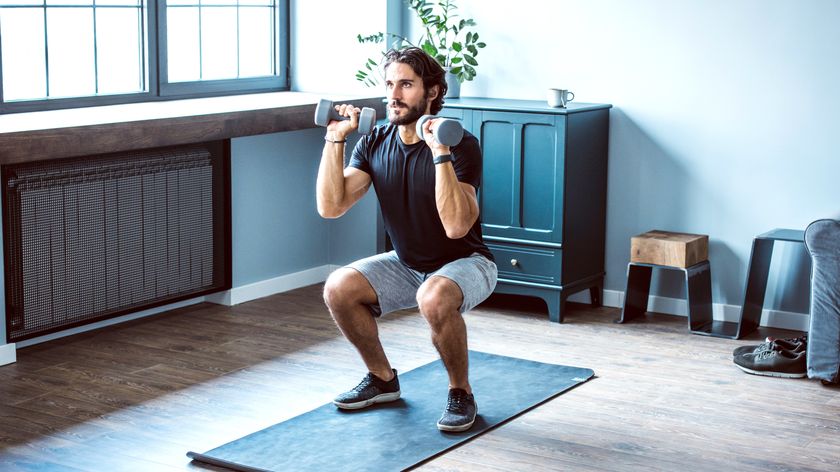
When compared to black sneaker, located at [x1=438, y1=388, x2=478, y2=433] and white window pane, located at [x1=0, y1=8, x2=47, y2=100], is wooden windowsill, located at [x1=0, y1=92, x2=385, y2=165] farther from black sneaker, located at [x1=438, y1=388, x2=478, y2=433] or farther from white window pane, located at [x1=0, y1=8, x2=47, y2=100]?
black sneaker, located at [x1=438, y1=388, x2=478, y2=433]

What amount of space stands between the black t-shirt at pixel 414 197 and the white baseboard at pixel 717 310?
1.75 meters

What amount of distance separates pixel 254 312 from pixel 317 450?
191cm

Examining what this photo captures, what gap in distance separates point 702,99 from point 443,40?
1281 millimetres

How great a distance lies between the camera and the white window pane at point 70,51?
15.7ft

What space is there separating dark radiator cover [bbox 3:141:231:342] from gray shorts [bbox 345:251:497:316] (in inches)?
53.7

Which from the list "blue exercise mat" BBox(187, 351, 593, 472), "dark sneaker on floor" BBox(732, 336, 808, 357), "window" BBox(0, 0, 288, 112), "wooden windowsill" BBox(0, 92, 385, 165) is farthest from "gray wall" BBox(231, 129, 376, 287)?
"dark sneaker on floor" BBox(732, 336, 808, 357)

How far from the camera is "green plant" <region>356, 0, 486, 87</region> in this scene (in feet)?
18.3

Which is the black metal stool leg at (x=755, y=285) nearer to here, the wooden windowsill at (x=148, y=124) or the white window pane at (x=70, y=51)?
the wooden windowsill at (x=148, y=124)

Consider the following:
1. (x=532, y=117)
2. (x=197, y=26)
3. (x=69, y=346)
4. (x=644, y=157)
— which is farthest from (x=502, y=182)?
(x=69, y=346)

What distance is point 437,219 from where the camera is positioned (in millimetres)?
3834

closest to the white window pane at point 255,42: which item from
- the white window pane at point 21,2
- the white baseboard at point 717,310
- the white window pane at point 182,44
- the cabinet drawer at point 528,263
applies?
the white window pane at point 182,44

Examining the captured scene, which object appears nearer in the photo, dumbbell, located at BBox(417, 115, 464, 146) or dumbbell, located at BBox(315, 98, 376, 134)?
dumbbell, located at BBox(417, 115, 464, 146)

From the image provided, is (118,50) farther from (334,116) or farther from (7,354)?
(334,116)

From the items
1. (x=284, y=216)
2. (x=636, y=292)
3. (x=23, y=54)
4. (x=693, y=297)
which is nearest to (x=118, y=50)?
(x=23, y=54)
